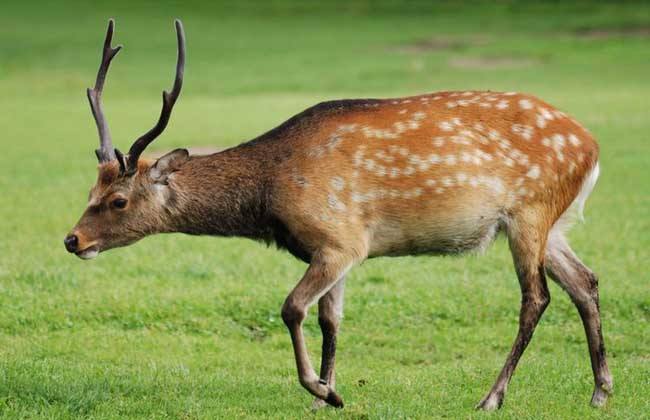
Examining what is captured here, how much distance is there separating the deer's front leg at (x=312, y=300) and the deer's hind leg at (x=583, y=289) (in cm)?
143

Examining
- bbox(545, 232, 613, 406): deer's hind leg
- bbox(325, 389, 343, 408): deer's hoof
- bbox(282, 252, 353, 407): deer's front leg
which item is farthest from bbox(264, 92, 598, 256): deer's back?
bbox(325, 389, 343, 408): deer's hoof

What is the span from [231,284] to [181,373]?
8.51 ft

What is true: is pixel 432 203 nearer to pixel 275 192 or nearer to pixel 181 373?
pixel 275 192

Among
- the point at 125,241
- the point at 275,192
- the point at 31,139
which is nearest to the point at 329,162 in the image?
the point at 275,192

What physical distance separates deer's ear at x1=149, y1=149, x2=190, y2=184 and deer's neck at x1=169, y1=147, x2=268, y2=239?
7 cm

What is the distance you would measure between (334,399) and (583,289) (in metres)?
1.73

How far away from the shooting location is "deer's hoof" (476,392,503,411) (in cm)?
659

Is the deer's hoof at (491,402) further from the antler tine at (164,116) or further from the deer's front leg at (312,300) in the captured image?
the antler tine at (164,116)

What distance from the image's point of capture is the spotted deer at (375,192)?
6660mm

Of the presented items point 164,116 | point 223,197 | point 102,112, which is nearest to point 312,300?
point 223,197

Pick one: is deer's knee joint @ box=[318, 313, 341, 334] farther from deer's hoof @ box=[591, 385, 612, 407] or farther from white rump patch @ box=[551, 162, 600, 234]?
deer's hoof @ box=[591, 385, 612, 407]

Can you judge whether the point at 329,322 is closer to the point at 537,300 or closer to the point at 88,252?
the point at 537,300

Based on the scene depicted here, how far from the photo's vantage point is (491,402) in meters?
6.61

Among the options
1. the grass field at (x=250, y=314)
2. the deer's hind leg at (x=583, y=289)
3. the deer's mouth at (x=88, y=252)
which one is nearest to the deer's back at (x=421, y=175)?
the deer's hind leg at (x=583, y=289)
